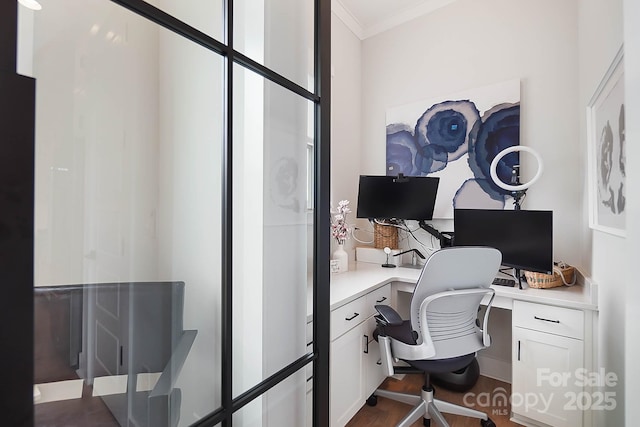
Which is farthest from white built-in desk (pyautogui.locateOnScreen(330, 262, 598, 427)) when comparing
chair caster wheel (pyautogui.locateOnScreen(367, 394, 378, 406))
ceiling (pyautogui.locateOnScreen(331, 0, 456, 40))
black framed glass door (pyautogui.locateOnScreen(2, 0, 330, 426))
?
ceiling (pyautogui.locateOnScreen(331, 0, 456, 40))

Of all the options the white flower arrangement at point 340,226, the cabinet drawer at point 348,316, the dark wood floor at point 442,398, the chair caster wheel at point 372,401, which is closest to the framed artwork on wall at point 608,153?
the cabinet drawer at point 348,316

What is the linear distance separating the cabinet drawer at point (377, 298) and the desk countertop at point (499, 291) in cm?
5

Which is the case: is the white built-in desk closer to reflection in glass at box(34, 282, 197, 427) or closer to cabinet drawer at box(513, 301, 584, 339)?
cabinet drawer at box(513, 301, 584, 339)

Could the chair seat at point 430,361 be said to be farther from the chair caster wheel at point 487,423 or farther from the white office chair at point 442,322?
the chair caster wheel at point 487,423

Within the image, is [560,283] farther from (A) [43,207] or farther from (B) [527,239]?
(A) [43,207]

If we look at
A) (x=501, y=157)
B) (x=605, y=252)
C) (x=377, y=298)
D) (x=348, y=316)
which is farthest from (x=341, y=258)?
(x=605, y=252)

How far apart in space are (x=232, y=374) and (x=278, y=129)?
2.11 ft

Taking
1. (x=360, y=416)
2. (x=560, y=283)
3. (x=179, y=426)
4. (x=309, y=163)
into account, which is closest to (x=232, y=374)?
(x=179, y=426)

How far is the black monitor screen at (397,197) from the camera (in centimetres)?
237

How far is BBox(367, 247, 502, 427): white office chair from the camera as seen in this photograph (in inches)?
58.9

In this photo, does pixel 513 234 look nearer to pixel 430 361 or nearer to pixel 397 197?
pixel 397 197

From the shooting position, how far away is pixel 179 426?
0.59 m

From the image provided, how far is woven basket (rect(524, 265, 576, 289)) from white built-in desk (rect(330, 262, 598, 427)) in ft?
0.12

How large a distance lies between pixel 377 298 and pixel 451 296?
572 mm
